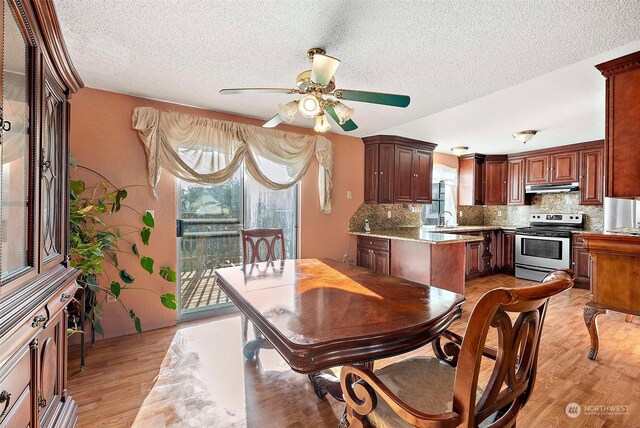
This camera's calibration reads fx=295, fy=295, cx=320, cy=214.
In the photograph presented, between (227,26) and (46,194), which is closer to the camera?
(46,194)

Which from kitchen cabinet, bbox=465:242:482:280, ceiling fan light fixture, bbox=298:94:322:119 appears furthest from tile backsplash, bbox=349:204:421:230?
ceiling fan light fixture, bbox=298:94:322:119

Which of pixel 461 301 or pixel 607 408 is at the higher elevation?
pixel 461 301

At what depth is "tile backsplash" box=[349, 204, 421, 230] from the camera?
14.5 ft

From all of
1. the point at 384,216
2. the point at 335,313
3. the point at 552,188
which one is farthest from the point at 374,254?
the point at 552,188

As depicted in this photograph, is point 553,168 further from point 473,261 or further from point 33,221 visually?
point 33,221

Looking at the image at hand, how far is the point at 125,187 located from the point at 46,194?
61.8 inches

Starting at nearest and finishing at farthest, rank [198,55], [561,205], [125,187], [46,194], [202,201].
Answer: [46,194] < [198,55] < [125,187] < [202,201] < [561,205]

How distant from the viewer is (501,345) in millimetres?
834

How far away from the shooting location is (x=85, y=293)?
7.65 feet

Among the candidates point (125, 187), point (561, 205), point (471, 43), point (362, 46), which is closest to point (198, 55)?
point (362, 46)

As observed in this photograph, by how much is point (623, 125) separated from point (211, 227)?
11.8 ft

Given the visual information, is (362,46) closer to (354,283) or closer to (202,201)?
(354,283)

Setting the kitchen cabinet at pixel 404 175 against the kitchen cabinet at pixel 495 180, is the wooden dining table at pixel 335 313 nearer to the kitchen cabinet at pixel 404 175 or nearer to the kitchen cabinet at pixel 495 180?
the kitchen cabinet at pixel 404 175

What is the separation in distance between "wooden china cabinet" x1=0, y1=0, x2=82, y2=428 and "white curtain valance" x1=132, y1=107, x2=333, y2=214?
126cm
